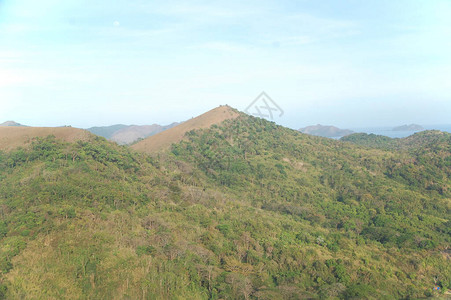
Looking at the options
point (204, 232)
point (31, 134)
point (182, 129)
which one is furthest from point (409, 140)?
point (31, 134)

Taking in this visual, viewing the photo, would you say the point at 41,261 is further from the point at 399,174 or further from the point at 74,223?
the point at 399,174

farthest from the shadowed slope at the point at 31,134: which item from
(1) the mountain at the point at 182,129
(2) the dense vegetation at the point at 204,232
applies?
(1) the mountain at the point at 182,129

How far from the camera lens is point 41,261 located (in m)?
18.3

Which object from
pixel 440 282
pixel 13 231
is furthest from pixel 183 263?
pixel 440 282

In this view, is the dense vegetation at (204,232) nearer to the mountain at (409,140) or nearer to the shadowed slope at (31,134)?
the shadowed slope at (31,134)

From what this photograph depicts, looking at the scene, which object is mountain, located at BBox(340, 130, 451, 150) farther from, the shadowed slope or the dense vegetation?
the shadowed slope

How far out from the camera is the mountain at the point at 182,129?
6587cm

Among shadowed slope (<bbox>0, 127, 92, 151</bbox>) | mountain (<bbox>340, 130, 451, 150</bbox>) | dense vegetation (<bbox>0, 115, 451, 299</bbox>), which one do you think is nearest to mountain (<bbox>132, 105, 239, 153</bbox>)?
dense vegetation (<bbox>0, 115, 451, 299</bbox>)

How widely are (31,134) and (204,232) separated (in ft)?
113

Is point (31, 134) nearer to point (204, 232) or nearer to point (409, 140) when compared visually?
point (204, 232)

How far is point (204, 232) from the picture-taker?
84.0 feet

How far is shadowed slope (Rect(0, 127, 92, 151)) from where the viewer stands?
41.1 metres

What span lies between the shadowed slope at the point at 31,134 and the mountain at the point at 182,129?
63.9 ft

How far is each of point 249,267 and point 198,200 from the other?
517 inches
